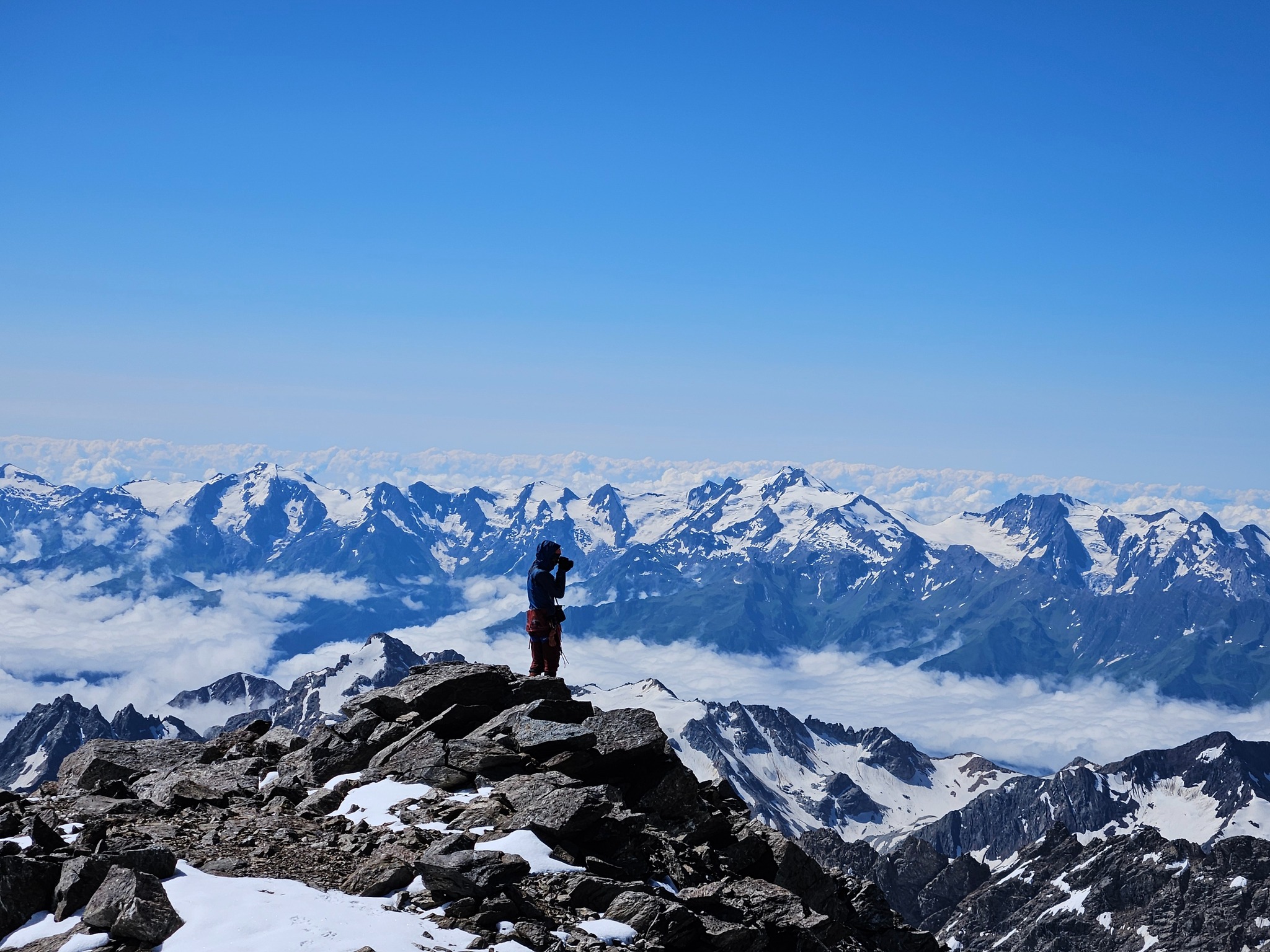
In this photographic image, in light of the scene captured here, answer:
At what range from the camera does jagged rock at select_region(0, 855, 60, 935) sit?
18891mm

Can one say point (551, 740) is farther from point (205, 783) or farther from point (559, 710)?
point (205, 783)

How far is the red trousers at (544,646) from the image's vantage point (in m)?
34.5

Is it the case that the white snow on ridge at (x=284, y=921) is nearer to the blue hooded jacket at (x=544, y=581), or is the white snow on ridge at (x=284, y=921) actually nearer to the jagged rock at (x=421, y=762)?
the jagged rock at (x=421, y=762)

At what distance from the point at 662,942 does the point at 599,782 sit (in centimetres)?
792

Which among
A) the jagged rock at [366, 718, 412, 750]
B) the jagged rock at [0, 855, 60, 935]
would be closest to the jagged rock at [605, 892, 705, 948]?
the jagged rock at [0, 855, 60, 935]

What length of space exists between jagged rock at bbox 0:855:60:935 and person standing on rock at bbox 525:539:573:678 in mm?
16279

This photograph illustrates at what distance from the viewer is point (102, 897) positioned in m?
18.2

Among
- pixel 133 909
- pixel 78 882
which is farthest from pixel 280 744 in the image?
pixel 133 909

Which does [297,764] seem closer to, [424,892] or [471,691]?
[471,691]

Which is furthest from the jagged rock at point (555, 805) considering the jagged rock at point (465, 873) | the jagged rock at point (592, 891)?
the jagged rock at point (465, 873)

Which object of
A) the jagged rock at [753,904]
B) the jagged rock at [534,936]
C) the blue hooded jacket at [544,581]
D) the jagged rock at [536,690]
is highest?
the blue hooded jacket at [544,581]

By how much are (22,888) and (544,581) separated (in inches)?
→ 696

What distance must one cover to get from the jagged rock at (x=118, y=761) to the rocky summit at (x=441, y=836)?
0.26ft

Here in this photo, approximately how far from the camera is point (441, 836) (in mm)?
22719
